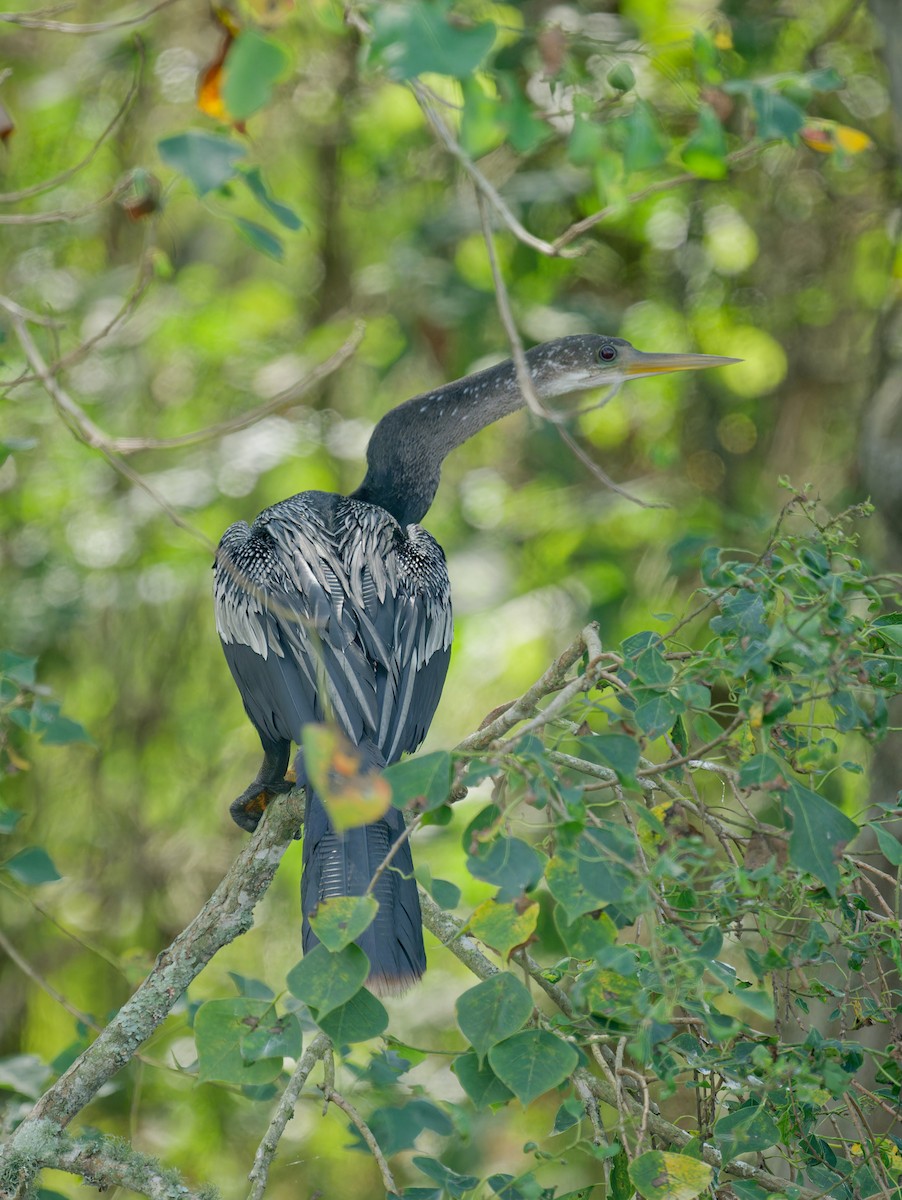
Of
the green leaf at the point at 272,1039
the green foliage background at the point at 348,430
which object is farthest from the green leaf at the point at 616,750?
the green foliage background at the point at 348,430

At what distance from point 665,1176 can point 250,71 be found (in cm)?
138

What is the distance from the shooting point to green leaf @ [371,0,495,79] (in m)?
1.31

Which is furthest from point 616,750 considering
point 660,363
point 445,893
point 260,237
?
point 660,363

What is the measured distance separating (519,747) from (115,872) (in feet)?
14.9

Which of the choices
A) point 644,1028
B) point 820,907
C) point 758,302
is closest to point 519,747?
point 644,1028

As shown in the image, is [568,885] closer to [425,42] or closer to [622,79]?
[425,42]

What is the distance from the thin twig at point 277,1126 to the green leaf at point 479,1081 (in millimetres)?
235

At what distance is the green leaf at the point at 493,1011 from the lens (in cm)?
146

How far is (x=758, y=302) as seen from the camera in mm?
5688

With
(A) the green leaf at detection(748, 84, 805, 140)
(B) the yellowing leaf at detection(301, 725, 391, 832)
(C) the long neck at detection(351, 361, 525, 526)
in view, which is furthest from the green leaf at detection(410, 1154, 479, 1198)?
(C) the long neck at detection(351, 361, 525, 526)

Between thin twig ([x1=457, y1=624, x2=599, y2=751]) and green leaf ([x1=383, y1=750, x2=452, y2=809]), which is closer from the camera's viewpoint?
green leaf ([x1=383, y1=750, x2=452, y2=809])

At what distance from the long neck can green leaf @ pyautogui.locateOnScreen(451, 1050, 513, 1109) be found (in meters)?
2.07

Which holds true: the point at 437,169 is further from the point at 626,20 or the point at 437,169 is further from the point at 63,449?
the point at 63,449

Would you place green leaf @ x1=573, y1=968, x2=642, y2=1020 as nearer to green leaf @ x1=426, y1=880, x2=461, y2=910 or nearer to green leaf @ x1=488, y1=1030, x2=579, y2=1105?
green leaf @ x1=488, y1=1030, x2=579, y2=1105
